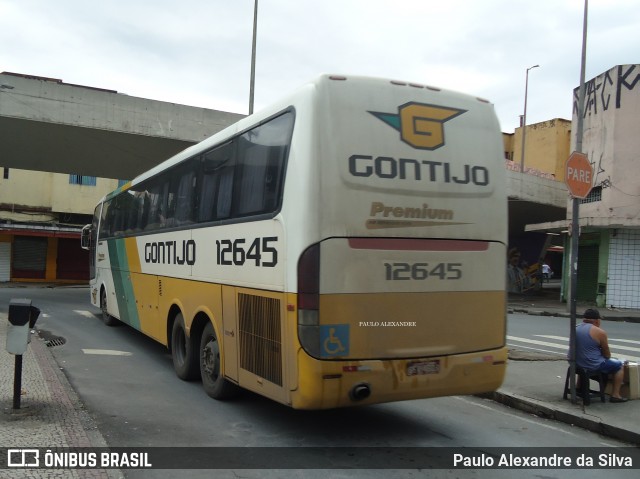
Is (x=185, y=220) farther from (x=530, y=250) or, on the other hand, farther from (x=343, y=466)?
(x=530, y=250)

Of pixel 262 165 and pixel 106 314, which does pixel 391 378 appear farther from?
pixel 106 314

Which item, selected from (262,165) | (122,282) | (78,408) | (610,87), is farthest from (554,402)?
(610,87)

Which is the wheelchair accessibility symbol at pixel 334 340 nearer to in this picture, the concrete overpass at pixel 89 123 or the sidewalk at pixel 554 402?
the sidewalk at pixel 554 402

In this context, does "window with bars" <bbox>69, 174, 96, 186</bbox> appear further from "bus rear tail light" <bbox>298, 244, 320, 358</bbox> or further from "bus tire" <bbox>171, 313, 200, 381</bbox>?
"bus rear tail light" <bbox>298, 244, 320, 358</bbox>

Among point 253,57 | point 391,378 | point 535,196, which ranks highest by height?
point 253,57

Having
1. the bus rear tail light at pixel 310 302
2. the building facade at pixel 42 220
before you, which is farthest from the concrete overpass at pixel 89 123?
the bus rear tail light at pixel 310 302

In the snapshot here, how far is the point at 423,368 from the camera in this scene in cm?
541

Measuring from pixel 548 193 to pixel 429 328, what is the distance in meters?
23.9

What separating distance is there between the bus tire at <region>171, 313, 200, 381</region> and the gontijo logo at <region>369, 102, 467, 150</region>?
4342 millimetres

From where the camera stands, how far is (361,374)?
5117 mm

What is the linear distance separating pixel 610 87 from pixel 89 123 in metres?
19.5

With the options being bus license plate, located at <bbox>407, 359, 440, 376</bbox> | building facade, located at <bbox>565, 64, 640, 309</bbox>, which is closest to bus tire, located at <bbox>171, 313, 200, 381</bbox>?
bus license plate, located at <bbox>407, 359, 440, 376</bbox>

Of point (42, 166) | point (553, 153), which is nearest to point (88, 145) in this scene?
point (42, 166)

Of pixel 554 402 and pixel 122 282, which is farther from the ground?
pixel 122 282
